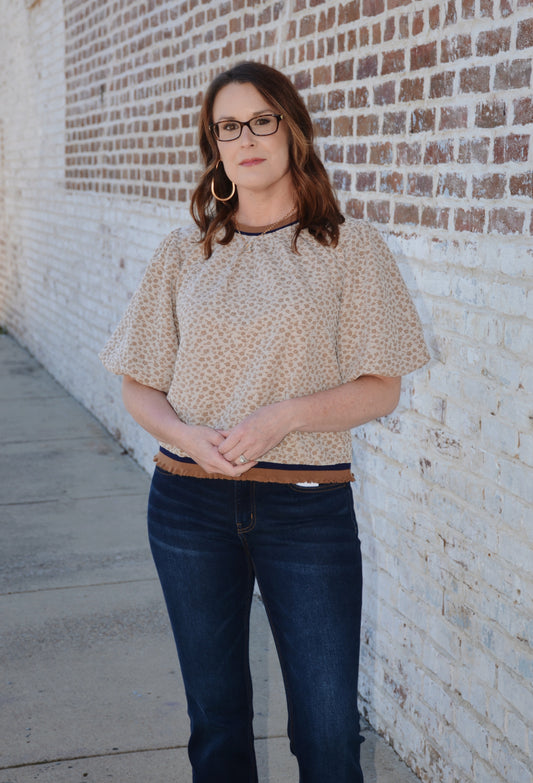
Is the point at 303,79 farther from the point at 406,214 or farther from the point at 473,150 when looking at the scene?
the point at 473,150

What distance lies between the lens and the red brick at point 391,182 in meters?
3.08

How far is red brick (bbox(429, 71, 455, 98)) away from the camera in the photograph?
2.73 metres

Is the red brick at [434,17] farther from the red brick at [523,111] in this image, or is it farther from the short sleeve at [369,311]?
the short sleeve at [369,311]

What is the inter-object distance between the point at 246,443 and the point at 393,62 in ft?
5.20

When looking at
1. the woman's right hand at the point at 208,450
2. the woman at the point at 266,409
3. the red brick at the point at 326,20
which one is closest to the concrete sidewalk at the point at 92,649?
the woman at the point at 266,409

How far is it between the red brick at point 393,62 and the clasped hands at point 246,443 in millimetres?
1439

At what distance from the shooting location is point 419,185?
2953 mm

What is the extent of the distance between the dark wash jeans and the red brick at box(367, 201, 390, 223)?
1244 mm

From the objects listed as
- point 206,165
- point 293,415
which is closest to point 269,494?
point 293,415

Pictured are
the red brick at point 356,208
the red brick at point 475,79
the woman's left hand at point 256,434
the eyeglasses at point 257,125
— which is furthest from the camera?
the red brick at point 356,208

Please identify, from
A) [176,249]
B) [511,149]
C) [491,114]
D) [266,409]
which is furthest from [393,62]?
[266,409]

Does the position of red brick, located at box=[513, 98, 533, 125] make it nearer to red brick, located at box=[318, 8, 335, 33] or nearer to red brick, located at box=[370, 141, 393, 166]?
red brick, located at box=[370, 141, 393, 166]

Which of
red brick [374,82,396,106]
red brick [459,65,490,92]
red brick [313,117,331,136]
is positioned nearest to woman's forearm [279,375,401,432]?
red brick [459,65,490,92]

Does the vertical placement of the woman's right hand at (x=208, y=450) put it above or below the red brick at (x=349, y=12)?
below
